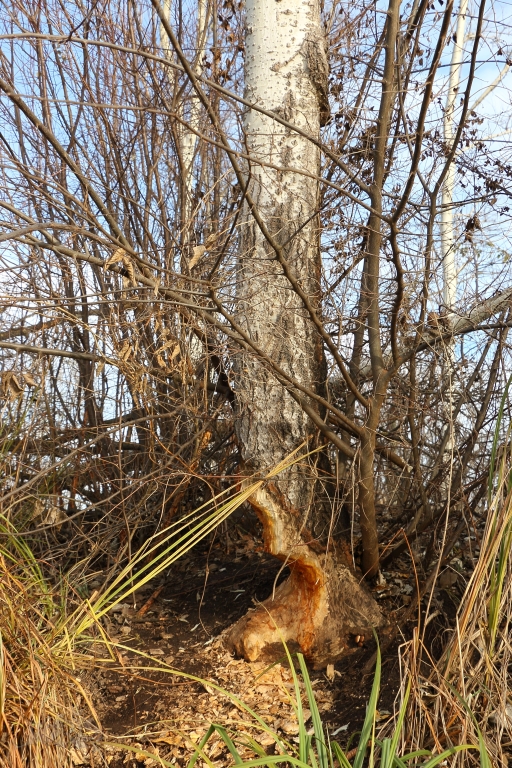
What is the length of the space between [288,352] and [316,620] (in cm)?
125

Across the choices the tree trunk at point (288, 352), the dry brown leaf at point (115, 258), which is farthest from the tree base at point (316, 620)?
the dry brown leaf at point (115, 258)

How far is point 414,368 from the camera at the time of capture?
3.33 m

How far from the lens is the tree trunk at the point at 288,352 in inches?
128

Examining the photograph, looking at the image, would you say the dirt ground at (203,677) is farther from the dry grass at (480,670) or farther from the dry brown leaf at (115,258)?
the dry brown leaf at (115,258)

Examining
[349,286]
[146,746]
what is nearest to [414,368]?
[349,286]

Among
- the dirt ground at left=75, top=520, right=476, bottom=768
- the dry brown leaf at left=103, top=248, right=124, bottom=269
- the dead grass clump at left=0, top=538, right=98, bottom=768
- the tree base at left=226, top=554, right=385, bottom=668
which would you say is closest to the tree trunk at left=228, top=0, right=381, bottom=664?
the tree base at left=226, top=554, right=385, bottom=668

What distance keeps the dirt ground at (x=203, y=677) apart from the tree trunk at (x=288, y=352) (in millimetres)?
169

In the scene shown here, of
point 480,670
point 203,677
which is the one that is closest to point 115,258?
point 480,670

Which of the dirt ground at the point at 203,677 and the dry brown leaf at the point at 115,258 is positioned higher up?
the dry brown leaf at the point at 115,258

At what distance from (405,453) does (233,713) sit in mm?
1605

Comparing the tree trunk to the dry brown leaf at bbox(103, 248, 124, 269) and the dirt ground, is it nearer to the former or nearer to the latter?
the dirt ground

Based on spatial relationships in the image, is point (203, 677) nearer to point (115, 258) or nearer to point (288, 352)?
point (288, 352)

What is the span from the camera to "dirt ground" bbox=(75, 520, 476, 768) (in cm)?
273

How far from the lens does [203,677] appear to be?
3152 mm
